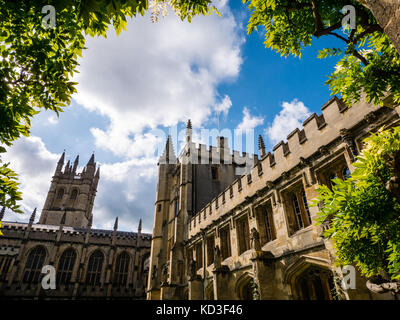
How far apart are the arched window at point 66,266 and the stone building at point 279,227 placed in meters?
15.4

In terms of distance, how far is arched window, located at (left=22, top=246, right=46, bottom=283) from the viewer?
2758cm

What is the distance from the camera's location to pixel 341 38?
145 inches

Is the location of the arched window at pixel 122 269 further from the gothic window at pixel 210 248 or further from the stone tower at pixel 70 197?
the gothic window at pixel 210 248

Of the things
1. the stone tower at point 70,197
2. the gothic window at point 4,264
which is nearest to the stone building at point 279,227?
the gothic window at point 4,264

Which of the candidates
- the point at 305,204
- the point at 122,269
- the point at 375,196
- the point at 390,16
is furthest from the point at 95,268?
the point at 390,16

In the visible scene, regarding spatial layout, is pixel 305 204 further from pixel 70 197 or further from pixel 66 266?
pixel 70 197

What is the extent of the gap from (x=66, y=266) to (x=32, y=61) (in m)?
33.2

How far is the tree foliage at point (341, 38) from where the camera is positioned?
3.61 meters

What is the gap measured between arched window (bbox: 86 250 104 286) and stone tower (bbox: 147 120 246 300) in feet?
41.6

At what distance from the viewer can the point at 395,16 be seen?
1962mm

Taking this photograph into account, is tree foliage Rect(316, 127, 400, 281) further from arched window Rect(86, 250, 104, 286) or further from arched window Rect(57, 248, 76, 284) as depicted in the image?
arched window Rect(57, 248, 76, 284)
